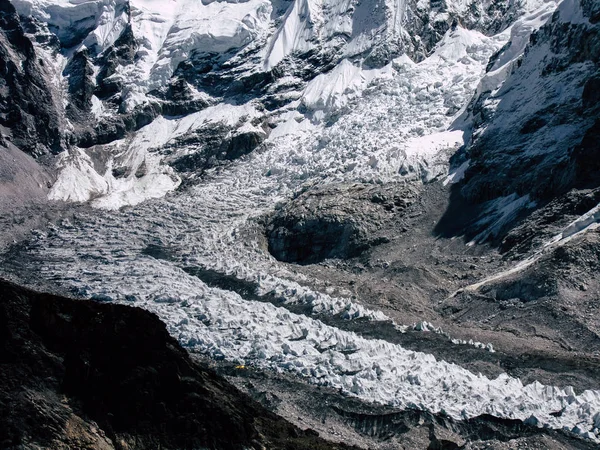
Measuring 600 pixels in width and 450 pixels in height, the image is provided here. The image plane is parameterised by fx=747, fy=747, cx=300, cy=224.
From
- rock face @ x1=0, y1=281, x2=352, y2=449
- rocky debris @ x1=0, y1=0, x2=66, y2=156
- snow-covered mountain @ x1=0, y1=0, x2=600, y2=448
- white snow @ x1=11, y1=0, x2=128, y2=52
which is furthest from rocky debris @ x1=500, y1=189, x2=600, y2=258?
white snow @ x1=11, y1=0, x2=128, y2=52

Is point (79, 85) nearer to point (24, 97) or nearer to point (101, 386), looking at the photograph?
point (24, 97)

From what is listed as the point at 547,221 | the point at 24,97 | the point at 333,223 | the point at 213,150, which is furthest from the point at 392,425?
the point at 24,97

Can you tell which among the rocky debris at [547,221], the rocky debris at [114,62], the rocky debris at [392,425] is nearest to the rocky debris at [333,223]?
the rocky debris at [547,221]

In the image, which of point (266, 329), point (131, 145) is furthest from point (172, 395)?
point (131, 145)

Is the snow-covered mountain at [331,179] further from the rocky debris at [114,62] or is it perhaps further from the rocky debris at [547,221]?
the rocky debris at [114,62]

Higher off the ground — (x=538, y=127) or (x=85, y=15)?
(x=85, y=15)

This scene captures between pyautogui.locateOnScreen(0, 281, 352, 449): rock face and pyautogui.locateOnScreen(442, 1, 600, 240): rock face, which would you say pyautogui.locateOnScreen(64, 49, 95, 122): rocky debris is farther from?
pyautogui.locateOnScreen(0, 281, 352, 449): rock face
